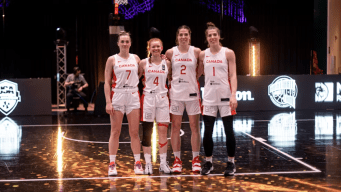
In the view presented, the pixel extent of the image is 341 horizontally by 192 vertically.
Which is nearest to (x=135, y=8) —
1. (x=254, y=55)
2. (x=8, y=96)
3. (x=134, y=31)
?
(x=134, y=31)

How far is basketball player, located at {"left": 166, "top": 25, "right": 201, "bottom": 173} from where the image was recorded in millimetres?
4203

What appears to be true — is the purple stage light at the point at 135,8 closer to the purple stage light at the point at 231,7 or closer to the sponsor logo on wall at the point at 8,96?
the purple stage light at the point at 231,7

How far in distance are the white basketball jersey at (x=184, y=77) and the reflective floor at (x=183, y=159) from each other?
2.88 feet

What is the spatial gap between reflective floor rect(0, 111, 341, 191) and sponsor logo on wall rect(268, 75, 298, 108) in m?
2.03

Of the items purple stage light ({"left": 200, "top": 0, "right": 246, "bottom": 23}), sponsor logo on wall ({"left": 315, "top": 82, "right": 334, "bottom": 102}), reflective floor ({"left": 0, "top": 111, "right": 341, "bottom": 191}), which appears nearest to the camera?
reflective floor ({"left": 0, "top": 111, "right": 341, "bottom": 191})

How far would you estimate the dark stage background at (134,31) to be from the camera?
14.4 m

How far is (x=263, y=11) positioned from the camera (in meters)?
15.4

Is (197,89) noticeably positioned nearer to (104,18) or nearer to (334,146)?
(334,146)

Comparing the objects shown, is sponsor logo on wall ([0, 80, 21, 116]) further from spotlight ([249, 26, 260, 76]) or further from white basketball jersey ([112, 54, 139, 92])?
spotlight ([249, 26, 260, 76])

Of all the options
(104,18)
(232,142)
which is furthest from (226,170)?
(104,18)

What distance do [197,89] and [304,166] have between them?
159 cm

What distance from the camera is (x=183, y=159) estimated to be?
16.2 feet

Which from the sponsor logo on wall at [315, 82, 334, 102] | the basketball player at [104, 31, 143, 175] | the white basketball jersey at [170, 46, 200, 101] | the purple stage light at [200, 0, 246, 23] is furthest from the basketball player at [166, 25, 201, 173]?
the purple stage light at [200, 0, 246, 23]

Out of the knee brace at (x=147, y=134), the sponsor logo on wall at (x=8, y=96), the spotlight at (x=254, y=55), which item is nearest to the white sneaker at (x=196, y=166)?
the knee brace at (x=147, y=134)
